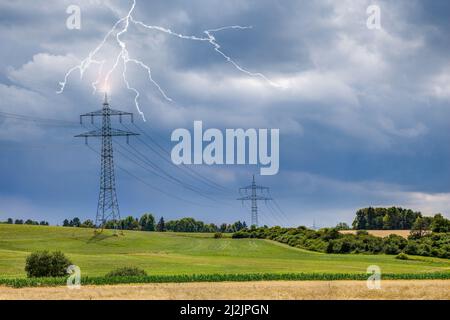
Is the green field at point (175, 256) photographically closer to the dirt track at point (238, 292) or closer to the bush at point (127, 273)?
the bush at point (127, 273)

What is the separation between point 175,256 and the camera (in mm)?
141000

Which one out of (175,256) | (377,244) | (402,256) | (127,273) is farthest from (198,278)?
(377,244)

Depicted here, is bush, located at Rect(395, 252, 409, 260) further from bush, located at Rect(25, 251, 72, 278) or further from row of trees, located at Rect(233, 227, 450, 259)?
bush, located at Rect(25, 251, 72, 278)

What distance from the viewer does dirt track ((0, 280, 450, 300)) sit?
59906mm

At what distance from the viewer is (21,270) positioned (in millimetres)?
101750

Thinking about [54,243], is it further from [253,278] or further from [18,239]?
[253,278]

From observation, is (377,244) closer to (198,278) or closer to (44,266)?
(198,278)

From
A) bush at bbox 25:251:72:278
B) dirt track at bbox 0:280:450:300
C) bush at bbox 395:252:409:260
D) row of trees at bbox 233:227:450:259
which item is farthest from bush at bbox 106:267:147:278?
row of trees at bbox 233:227:450:259

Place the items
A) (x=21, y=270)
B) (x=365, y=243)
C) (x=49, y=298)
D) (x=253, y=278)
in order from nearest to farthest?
(x=49, y=298) → (x=253, y=278) → (x=21, y=270) → (x=365, y=243)

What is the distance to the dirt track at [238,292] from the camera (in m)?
59.9

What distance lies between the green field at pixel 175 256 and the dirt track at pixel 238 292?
91.0ft

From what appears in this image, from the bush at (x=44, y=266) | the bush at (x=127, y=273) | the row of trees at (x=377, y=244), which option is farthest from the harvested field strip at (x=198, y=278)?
the row of trees at (x=377, y=244)
